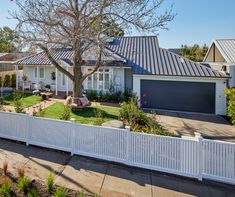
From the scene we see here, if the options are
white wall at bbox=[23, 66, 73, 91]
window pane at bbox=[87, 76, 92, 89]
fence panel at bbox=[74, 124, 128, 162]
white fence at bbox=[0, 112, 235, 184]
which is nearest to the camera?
white fence at bbox=[0, 112, 235, 184]

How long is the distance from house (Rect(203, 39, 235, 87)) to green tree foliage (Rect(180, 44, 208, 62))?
701 inches

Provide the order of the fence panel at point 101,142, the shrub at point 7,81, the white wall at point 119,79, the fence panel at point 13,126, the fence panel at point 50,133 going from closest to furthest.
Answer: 1. the fence panel at point 101,142
2. the fence panel at point 50,133
3. the fence panel at point 13,126
4. the white wall at point 119,79
5. the shrub at point 7,81

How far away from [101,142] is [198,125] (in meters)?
8.61

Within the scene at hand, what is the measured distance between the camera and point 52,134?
7.93 metres

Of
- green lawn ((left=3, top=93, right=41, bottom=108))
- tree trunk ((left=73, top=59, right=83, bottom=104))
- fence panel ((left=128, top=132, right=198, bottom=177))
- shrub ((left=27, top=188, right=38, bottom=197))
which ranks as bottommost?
shrub ((left=27, top=188, right=38, bottom=197))

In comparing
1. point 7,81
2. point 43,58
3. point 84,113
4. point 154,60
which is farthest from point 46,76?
point 154,60

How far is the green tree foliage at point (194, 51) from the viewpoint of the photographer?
1612 inches

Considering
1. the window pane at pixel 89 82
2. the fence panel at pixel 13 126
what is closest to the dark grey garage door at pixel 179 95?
the window pane at pixel 89 82

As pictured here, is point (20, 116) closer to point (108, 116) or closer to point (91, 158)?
Result: point (91, 158)

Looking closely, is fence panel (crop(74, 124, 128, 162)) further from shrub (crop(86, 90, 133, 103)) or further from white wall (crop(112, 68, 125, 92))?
white wall (crop(112, 68, 125, 92))

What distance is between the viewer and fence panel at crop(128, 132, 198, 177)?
6.30 metres

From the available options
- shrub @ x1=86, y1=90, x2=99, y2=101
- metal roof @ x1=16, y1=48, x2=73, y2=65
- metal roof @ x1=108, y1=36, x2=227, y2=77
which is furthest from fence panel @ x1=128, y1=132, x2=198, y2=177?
metal roof @ x1=16, y1=48, x2=73, y2=65

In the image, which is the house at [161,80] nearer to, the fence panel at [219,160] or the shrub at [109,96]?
the shrub at [109,96]

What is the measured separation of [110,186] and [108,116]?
28.7 ft
